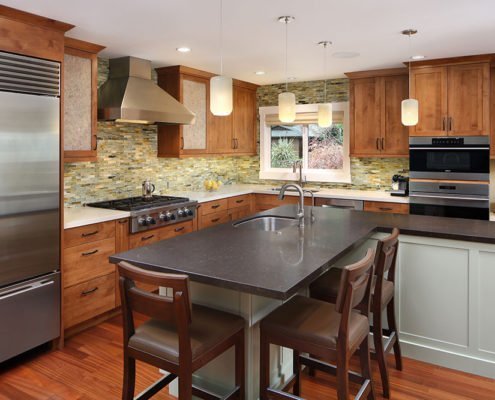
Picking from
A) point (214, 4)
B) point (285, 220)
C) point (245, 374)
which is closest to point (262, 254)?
point (245, 374)

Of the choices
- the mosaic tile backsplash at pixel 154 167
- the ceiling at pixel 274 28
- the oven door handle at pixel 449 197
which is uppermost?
the ceiling at pixel 274 28

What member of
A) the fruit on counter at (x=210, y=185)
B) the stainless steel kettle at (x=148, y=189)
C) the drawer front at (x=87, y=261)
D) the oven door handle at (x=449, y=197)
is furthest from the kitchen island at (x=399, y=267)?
the fruit on counter at (x=210, y=185)

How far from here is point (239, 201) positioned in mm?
5438

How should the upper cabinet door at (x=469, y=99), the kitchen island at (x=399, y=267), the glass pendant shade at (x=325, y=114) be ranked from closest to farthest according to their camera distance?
the kitchen island at (x=399, y=267), the glass pendant shade at (x=325, y=114), the upper cabinet door at (x=469, y=99)

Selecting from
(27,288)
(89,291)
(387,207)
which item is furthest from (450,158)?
(27,288)

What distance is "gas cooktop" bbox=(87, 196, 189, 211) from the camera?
386cm

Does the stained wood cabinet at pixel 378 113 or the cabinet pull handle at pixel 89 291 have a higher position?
the stained wood cabinet at pixel 378 113

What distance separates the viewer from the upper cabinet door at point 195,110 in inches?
190

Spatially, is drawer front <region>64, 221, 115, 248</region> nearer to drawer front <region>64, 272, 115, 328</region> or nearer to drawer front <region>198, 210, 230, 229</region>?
drawer front <region>64, 272, 115, 328</region>

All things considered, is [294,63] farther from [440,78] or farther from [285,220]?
[285,220]

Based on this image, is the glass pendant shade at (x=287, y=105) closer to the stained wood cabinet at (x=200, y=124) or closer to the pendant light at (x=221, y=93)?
the pendant light at (x=221, y=93)

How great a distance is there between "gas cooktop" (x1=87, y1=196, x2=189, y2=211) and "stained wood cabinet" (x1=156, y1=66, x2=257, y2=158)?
67 cm

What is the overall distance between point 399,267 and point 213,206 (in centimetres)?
250

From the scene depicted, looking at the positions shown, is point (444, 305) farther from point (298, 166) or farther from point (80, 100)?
point (298, 166)
